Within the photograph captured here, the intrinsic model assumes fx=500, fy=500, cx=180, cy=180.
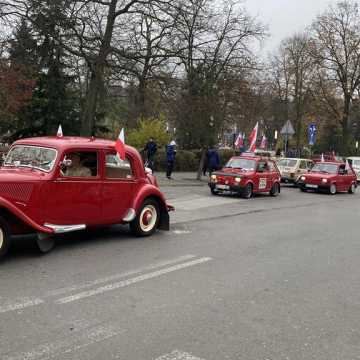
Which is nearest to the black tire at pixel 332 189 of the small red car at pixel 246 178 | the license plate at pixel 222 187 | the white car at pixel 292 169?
the white car at pixel 292 169

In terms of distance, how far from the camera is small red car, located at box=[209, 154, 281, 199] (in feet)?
60.7

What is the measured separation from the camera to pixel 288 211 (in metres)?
15.0

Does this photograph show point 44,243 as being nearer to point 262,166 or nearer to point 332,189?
point 262,166

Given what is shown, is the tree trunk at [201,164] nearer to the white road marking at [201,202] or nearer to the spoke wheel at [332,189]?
the spoke wheel at [332,189]

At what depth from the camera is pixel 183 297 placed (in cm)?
579

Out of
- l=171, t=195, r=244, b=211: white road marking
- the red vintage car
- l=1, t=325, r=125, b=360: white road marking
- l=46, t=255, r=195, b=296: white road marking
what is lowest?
l=1, t=325, r=125, b=360: white road marking

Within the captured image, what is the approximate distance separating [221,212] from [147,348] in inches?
393

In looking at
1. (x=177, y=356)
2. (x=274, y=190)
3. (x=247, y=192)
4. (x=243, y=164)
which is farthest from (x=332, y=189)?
(x=177, y=356)

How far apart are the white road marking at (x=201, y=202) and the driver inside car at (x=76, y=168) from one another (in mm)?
6351

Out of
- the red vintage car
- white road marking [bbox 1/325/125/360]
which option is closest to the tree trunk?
the red vintage car

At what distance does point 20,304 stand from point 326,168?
66.6 ft

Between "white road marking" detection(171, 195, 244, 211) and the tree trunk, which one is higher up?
the tree trunk

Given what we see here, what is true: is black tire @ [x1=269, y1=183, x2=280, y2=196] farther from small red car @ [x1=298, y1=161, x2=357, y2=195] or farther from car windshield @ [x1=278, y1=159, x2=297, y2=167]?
car windshield @ [x1=278, y1=159, x2=297, y2=167]

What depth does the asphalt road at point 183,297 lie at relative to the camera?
4367 millimetres
